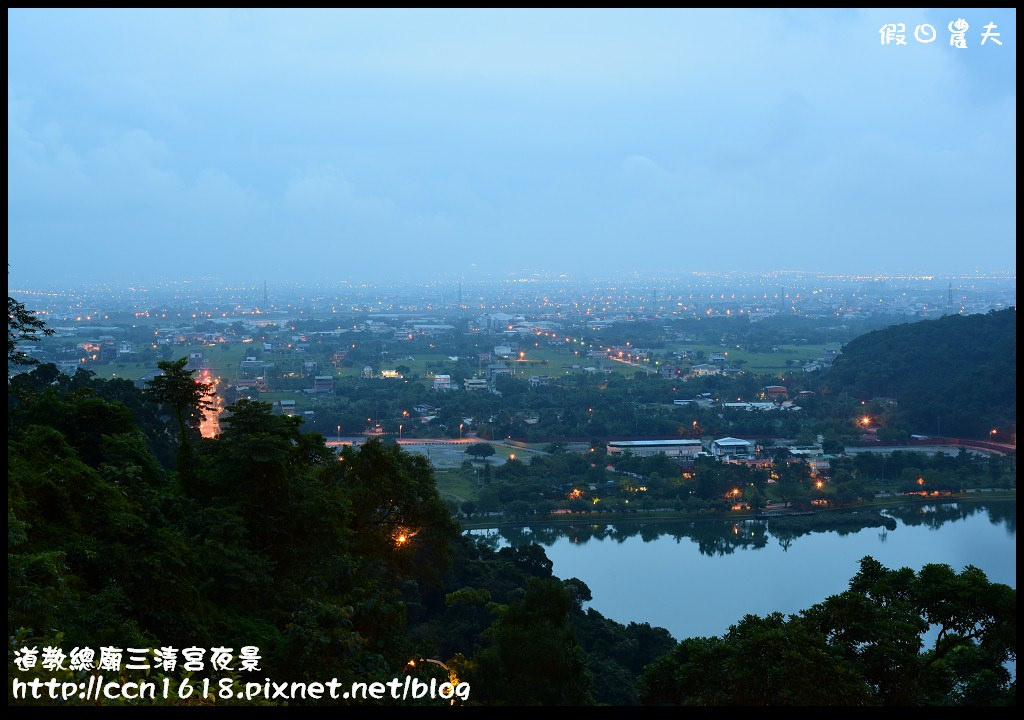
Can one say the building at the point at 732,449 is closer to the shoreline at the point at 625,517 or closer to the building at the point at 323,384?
the shoreline at the point at 625,517

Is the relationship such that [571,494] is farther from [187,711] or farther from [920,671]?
[187,711]

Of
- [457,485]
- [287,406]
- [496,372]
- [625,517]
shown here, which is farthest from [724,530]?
[496,372]

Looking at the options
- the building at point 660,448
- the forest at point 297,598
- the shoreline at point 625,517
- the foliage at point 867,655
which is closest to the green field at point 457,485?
the shoreline at point 625,517

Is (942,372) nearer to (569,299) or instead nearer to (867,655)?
(867,655)

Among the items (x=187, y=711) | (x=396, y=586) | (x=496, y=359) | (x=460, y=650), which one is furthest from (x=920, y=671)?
(x=496, y=359)

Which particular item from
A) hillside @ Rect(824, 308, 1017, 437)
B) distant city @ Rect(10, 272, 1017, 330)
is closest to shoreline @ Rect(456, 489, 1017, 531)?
hillside @ Rect(824, 308, 1017, 437)

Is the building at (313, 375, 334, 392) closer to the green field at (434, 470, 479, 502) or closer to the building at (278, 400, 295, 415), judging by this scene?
the building at (278, 400, 295, 415)
